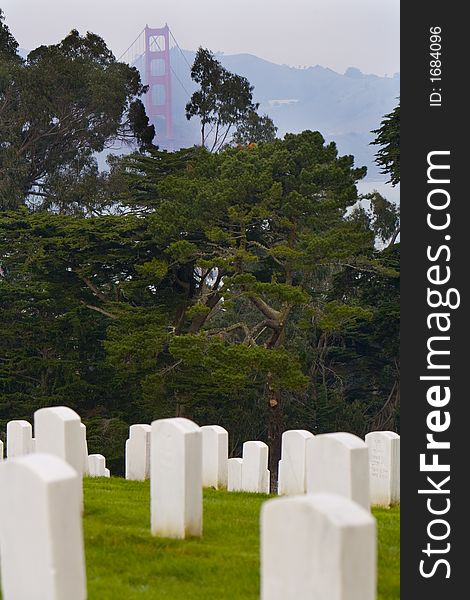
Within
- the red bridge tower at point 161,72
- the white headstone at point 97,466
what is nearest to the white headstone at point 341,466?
the white headstone at point 97,466

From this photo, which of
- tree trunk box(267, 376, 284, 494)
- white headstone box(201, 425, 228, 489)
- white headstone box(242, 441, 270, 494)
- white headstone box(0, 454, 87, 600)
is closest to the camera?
white headstone box(0, 454, 87, 600)

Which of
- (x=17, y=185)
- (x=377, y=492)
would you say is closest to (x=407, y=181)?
(x=377, y=492)

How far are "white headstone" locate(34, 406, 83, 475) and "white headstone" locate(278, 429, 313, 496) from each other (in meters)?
3.22

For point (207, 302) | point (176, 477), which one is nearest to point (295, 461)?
point (176, 477)

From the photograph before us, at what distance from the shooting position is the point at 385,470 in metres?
10.4

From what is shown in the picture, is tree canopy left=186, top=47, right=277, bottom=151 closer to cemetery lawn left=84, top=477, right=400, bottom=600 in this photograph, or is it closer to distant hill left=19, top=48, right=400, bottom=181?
cemetery lawn left=84, top=477, right=400, bottom=600

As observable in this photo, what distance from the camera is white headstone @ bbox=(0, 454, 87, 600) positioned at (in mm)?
4516

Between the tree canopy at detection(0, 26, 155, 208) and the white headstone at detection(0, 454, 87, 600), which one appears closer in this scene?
the white headstone at detection(0, 454, 87, 600)

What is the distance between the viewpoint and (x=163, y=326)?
27.5 m

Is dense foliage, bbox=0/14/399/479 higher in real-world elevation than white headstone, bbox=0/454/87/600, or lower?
higher

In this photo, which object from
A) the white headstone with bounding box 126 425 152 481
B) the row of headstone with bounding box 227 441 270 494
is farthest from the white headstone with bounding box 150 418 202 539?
the white headstone with bounding box 126 425 152 481

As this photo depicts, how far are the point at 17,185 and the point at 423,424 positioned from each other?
34.8m

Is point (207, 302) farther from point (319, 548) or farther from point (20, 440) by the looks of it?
point (319, 548)

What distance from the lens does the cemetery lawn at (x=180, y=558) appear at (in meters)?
5.68
